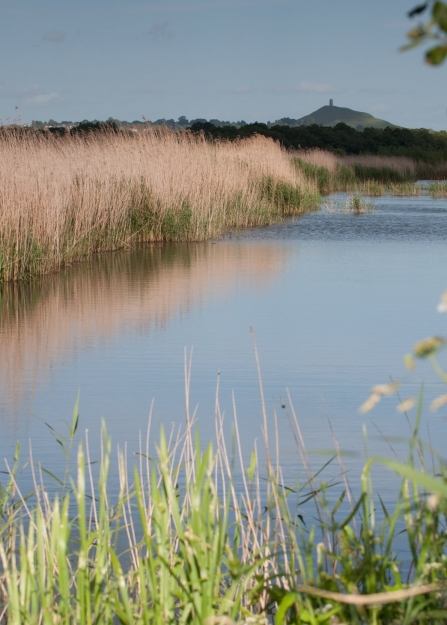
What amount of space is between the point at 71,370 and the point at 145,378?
49 centimetres

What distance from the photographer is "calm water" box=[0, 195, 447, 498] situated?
4.25 metres

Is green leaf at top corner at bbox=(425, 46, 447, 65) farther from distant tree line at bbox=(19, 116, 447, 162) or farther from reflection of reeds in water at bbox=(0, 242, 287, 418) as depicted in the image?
distant tree line at bbox=(19, 116, 447, 162)

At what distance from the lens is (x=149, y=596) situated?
2312 millimetres

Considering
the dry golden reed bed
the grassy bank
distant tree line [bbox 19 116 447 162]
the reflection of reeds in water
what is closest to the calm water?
the reflection of reeds in water

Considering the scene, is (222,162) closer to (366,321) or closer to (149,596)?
(366,321)

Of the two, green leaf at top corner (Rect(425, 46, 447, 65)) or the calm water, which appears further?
the calm water

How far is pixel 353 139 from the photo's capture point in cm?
4656

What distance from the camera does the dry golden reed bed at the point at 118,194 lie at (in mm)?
9039

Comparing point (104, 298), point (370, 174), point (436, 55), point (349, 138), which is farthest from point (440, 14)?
point (349, 138)

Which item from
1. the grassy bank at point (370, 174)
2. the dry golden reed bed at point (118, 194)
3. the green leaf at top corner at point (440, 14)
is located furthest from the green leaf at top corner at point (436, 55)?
the grassy bank at point (370, 174)

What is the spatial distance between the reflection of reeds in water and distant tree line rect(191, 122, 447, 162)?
28907mm

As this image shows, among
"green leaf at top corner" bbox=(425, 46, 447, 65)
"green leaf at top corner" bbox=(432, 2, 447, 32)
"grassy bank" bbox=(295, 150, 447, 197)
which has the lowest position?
"green leaf at top corner" bbox=(425, 46, 447, 65)

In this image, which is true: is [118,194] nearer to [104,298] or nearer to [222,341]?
[104,298]

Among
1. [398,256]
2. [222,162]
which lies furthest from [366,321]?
[222,162]
